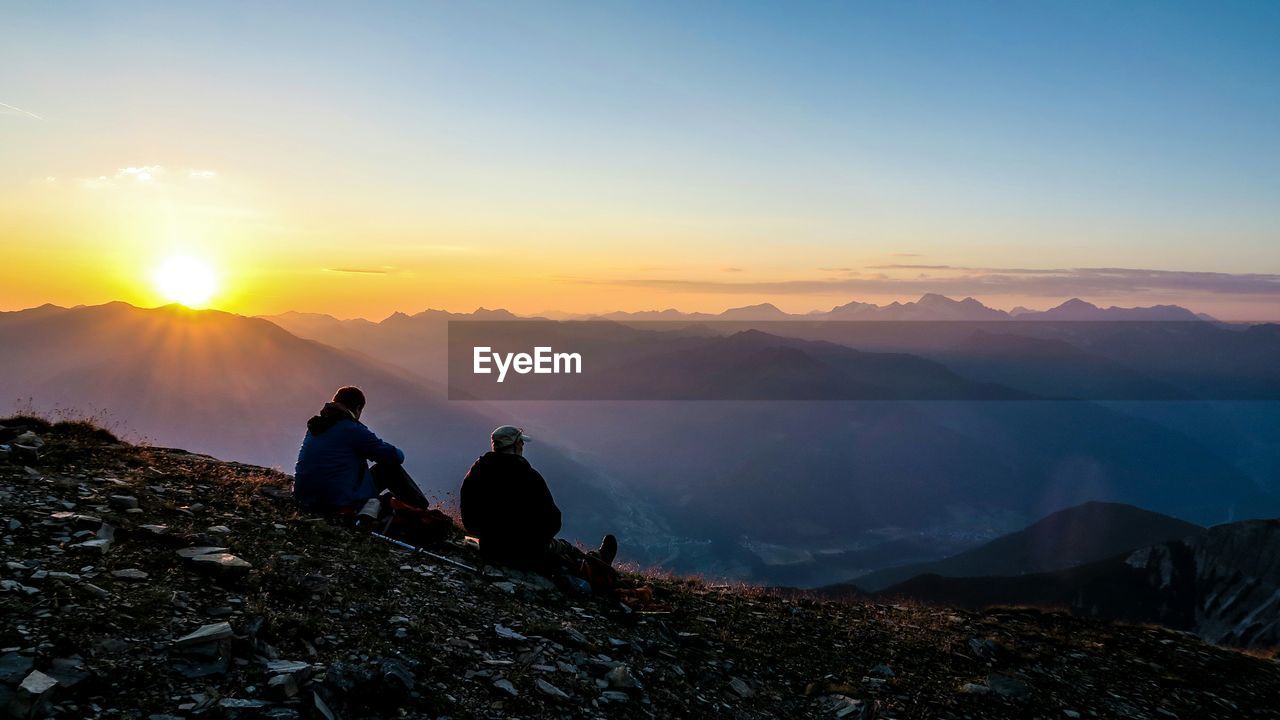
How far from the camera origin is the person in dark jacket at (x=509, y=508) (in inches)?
375

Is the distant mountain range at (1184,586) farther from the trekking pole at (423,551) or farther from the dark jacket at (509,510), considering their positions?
the trekking pole at (423,551)

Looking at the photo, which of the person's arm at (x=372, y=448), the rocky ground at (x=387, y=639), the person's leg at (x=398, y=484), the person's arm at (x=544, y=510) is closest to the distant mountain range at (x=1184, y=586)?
the rocky ground at (x=387, y=639)

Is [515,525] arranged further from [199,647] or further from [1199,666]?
[1199,666]

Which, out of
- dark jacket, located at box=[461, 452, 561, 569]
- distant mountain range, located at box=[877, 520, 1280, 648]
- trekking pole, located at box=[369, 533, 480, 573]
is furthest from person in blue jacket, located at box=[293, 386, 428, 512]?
distant mountain range, located at box=[877, 520, 1280, 648]

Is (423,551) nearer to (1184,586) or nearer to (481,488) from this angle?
(481,488)

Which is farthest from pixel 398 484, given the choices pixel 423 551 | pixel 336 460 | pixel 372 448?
pixel 423 551

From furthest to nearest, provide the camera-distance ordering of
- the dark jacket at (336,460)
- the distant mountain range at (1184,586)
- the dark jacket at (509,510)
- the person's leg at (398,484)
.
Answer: the distant mountain range at (1184,586) → the person's leg at (398,484) → the dark jacket at (336,460) → the dark jacket at (509,510)

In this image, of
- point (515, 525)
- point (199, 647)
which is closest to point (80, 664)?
point (199, 647)

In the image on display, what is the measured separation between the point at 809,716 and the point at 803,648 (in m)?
2.27

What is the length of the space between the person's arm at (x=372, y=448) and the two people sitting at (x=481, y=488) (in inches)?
0.5

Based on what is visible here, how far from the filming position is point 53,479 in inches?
344

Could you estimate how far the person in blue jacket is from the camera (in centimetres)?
995

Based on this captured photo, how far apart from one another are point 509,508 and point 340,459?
2.70m

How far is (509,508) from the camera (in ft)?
31.5
